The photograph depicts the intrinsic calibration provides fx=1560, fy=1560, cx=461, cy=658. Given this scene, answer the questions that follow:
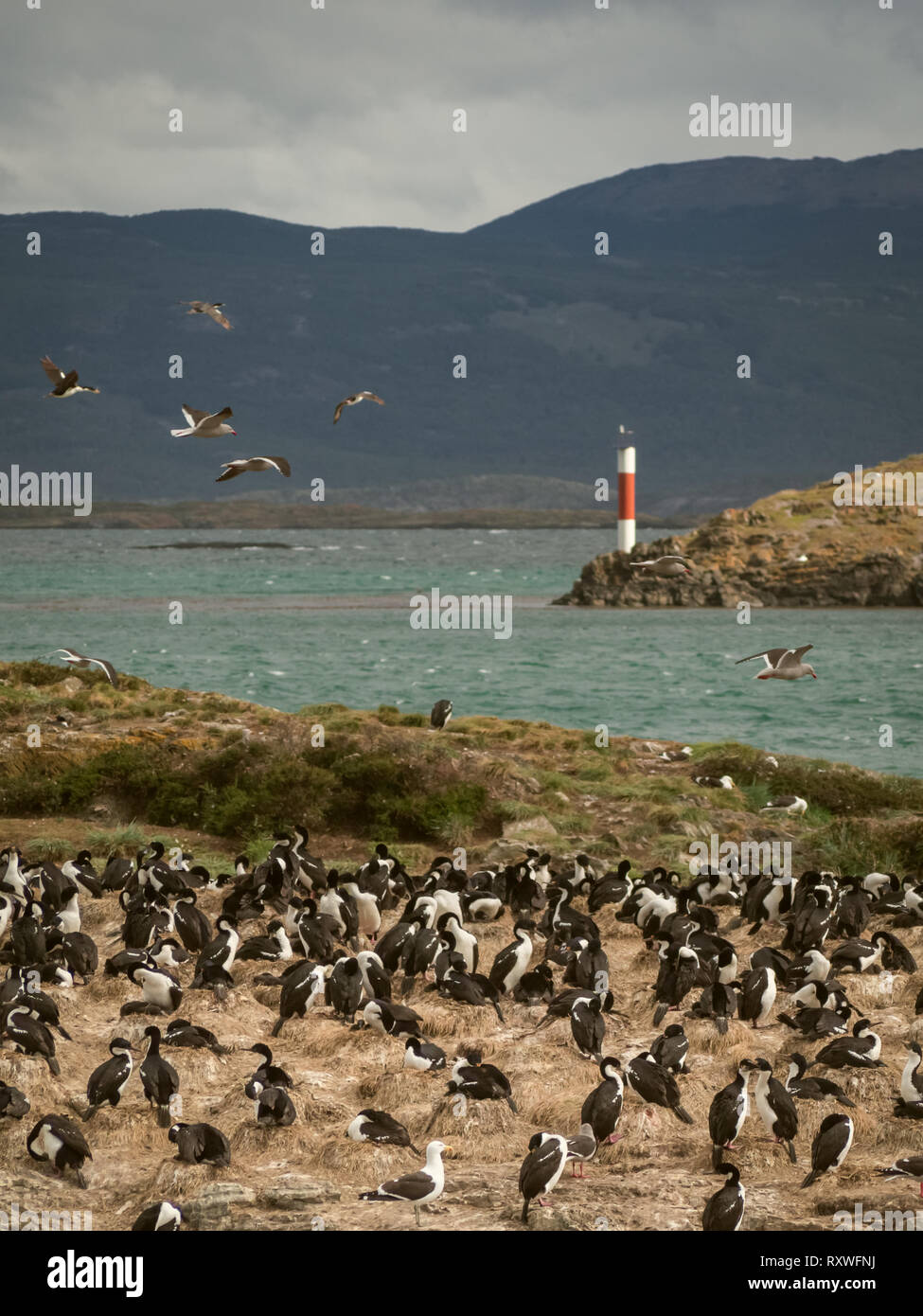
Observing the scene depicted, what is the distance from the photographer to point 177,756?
2809cm

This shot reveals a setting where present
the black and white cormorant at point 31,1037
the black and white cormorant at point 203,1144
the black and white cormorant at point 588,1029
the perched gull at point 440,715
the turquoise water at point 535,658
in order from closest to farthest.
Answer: the black and white cormorant at point 203,1144, the black and white cormorant at point 31,1037, the black and white cormorant at point 588,1029, the perched gull at point 440,715, the turquoise water at point 535,658

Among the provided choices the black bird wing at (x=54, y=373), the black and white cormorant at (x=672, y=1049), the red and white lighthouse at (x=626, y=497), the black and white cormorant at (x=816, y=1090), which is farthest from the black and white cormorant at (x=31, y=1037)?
the red and white lighthouse at (x=626, y=497)

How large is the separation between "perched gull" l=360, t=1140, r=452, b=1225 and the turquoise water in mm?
39212

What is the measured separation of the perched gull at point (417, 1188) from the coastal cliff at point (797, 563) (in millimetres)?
110596

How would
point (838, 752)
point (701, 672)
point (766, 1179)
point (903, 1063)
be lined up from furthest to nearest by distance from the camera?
point (701, 672) < point (838, 752) < point (903, 1063) < point (766, 1179)

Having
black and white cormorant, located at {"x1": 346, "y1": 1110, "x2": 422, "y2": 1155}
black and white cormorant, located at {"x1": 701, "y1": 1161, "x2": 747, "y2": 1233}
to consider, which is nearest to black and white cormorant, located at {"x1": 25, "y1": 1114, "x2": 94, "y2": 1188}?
black and white cormorant, located at {"x1": 346, "y1": 1110, "x2": 422, "y2": 1155}

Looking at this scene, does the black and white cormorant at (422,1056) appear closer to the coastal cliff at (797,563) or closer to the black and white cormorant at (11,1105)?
the black and white cormorant at (11,1105)

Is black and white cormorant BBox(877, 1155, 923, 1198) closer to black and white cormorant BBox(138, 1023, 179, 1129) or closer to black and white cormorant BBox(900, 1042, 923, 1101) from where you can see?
black and white cormorant BBox(900, 1042, 923, 1101)

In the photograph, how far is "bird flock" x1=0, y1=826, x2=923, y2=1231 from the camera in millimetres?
13312

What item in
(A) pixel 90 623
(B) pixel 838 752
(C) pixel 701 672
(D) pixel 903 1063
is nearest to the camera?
(D) pixel 903 1063

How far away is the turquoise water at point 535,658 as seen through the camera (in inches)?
2534
